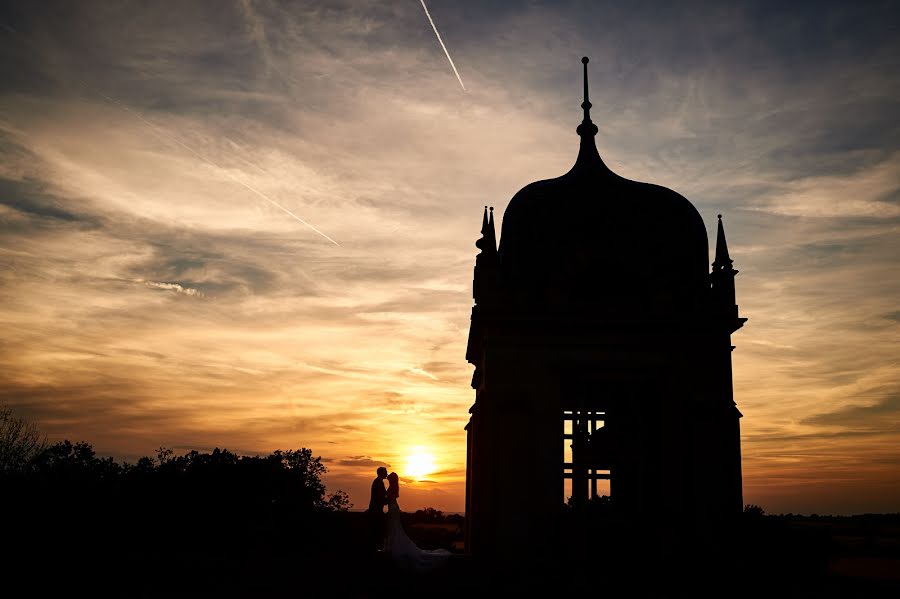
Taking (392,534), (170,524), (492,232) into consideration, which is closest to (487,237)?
(492,232)

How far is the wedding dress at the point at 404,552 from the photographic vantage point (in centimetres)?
2062

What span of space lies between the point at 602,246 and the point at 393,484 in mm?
10471

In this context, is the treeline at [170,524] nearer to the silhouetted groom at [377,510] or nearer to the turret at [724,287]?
the silhouetted groom at [377,510]

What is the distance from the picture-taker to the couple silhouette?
68.0 ft

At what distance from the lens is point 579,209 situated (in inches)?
1053

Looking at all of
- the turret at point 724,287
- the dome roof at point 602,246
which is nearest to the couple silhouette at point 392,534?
the dome roof at point 602,246

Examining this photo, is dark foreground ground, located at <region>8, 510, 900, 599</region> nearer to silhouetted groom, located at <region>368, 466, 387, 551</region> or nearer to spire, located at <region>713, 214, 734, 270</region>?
silhouetted groom, located at <region>368, 466, 387, 551</region>

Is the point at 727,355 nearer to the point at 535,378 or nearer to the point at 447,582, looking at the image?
the point at 535,378

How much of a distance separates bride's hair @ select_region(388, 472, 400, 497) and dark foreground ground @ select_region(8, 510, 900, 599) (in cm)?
183

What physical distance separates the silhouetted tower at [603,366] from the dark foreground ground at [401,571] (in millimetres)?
1207

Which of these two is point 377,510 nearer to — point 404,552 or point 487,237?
point 404,552

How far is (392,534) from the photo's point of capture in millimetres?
21328

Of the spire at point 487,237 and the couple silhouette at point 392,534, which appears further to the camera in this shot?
the spire at point 487,237

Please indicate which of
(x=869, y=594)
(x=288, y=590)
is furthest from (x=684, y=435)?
(x=288, y=590)
